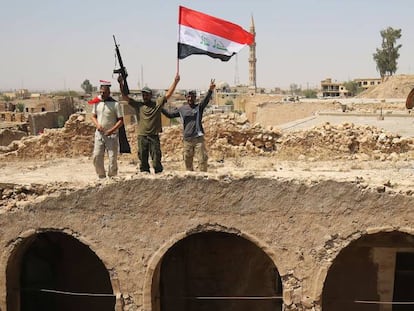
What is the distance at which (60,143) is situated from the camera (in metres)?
13.3

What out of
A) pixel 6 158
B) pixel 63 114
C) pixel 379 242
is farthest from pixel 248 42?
pixel 63 114

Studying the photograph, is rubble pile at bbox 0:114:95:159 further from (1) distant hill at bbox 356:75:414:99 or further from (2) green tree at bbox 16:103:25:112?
(2) green tree at bbox 16:103:25:112

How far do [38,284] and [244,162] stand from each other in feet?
17.8

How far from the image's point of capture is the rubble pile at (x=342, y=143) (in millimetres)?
12359

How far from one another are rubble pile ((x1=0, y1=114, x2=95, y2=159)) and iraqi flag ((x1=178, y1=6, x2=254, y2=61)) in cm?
552

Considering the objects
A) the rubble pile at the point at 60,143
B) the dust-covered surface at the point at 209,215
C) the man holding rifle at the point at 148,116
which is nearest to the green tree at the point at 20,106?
the rubble pile at the point at 60,143

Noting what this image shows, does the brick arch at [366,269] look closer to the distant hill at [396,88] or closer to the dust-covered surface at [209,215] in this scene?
the dust-covered surface at [209,215]

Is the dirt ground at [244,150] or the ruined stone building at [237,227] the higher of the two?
the dirt ground at [244,150]

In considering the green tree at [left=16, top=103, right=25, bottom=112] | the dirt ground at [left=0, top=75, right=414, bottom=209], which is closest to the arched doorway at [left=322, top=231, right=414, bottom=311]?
the dirt ground at [left=0, top=75, right=414, bottom=209]

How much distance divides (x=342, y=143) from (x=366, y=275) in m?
4.37

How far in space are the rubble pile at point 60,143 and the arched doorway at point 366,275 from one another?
7437 millimetres

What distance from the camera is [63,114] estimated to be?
38.3m

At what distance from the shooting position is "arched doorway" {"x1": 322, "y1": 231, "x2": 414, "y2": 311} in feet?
30.0

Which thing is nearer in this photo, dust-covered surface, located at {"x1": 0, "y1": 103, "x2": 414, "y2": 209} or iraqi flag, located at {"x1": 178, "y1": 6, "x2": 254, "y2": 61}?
iraqi flag, located at {"x1": 178, "y1": 6, "x2": 254, "y2": 61}
